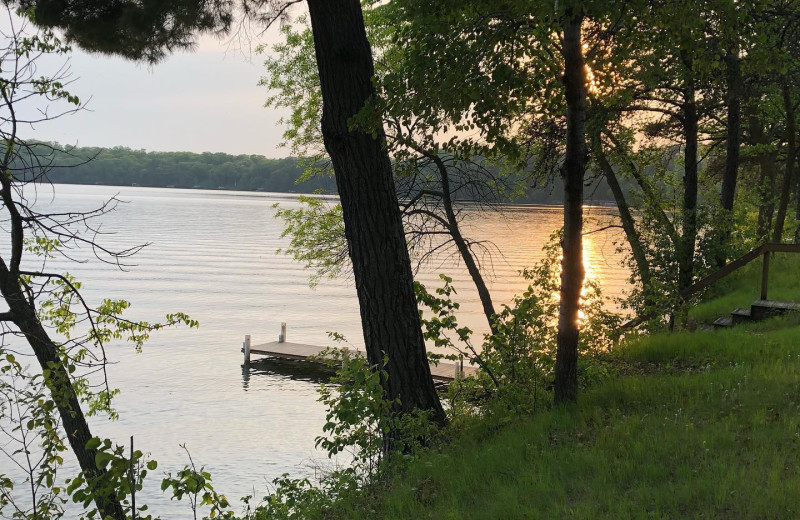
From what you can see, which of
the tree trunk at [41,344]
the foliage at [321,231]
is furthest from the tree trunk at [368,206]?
the foliage at [321,231]

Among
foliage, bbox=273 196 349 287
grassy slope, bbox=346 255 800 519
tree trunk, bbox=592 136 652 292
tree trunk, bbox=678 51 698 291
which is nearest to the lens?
grassy slope, bbox=346 255 800 519

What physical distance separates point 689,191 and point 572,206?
11.0m

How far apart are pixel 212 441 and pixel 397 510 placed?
17.2 metres

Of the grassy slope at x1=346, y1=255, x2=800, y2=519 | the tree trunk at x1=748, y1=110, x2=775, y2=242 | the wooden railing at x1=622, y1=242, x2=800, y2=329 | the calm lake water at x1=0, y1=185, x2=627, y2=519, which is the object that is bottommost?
the calm lake water at x1=0, y1=185, x2=627, y2=519

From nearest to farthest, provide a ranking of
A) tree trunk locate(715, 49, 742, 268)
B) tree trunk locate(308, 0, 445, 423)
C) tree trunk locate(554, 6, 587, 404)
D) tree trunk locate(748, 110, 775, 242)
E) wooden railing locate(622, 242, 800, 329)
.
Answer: tree trunk locate(554, 6, 587, 404), tree trunk locate(308, 0, 445, 423), wooden railing locate(622, 242, 800, 329), tree trunk locate(715, 49, 742, 268), tree trunk locate(748, 110, 775, 242)

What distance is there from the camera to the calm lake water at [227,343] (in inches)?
798

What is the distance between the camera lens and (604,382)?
8.35 metres

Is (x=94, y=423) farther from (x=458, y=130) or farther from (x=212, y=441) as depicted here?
(x=458, y=130)

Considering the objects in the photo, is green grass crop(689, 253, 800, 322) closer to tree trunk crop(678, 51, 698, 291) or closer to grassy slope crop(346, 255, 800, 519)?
tree trunk crop(678, 51, 698, 291)

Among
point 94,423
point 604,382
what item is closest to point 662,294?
point 604,382

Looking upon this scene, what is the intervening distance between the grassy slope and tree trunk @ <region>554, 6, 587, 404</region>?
37cm

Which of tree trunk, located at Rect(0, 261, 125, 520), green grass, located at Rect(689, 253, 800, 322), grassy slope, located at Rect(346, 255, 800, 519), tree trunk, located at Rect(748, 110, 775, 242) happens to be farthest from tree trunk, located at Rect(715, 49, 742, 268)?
tree trunk, located at Rect(0, 261, 125, 520)

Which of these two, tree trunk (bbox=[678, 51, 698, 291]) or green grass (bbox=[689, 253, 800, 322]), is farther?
green grass (bbox=[689, 253, 800, 322])

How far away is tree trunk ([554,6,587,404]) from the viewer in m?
7.23
